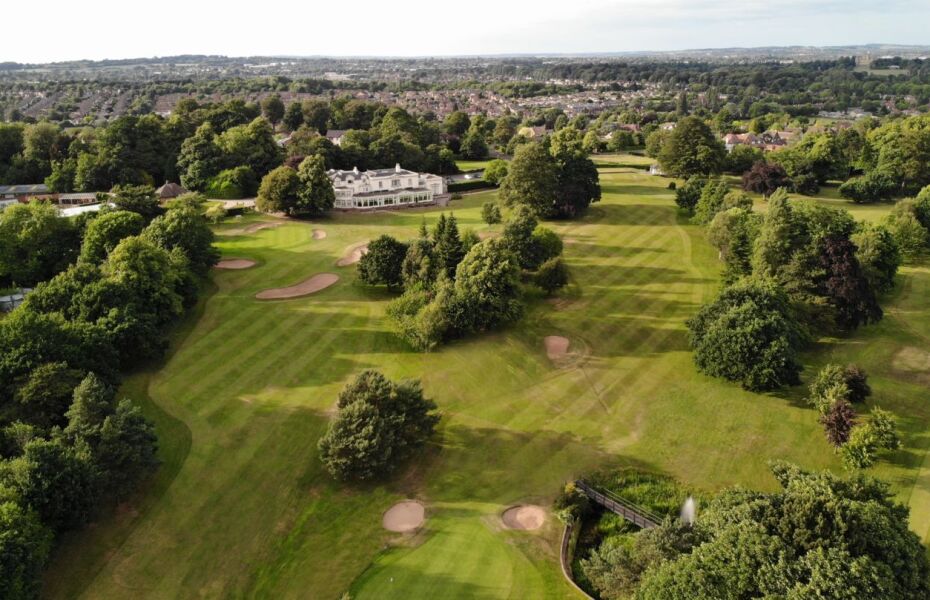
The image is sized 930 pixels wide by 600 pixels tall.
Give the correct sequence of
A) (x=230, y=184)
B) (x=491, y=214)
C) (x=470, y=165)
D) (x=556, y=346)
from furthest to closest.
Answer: (x=470, y=165)
(x=230, y=184)
(x=491, y=214)
(x=556, y=346)

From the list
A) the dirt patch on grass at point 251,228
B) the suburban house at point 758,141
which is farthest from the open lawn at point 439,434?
the suburban house at point 758,141

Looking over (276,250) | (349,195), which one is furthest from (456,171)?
(276,250)

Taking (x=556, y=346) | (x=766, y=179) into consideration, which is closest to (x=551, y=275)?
(x=556, y=346)

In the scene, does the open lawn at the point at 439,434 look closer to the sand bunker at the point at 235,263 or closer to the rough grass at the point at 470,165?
the sand bunker at the point at 235,263

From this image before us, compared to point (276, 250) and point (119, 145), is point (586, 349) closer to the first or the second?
point (276, 250)

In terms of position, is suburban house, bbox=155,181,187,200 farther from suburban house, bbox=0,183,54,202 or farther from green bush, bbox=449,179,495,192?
green bush, bbox=449,179,495,192

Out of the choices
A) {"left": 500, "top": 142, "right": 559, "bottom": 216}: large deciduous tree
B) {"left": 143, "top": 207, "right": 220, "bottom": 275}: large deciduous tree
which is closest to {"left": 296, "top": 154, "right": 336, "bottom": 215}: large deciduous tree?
{"left": 143, "top": 207, "right": 220, "bottom": 275}: large deciduous tree

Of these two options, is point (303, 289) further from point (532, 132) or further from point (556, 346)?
point (532, 132)
